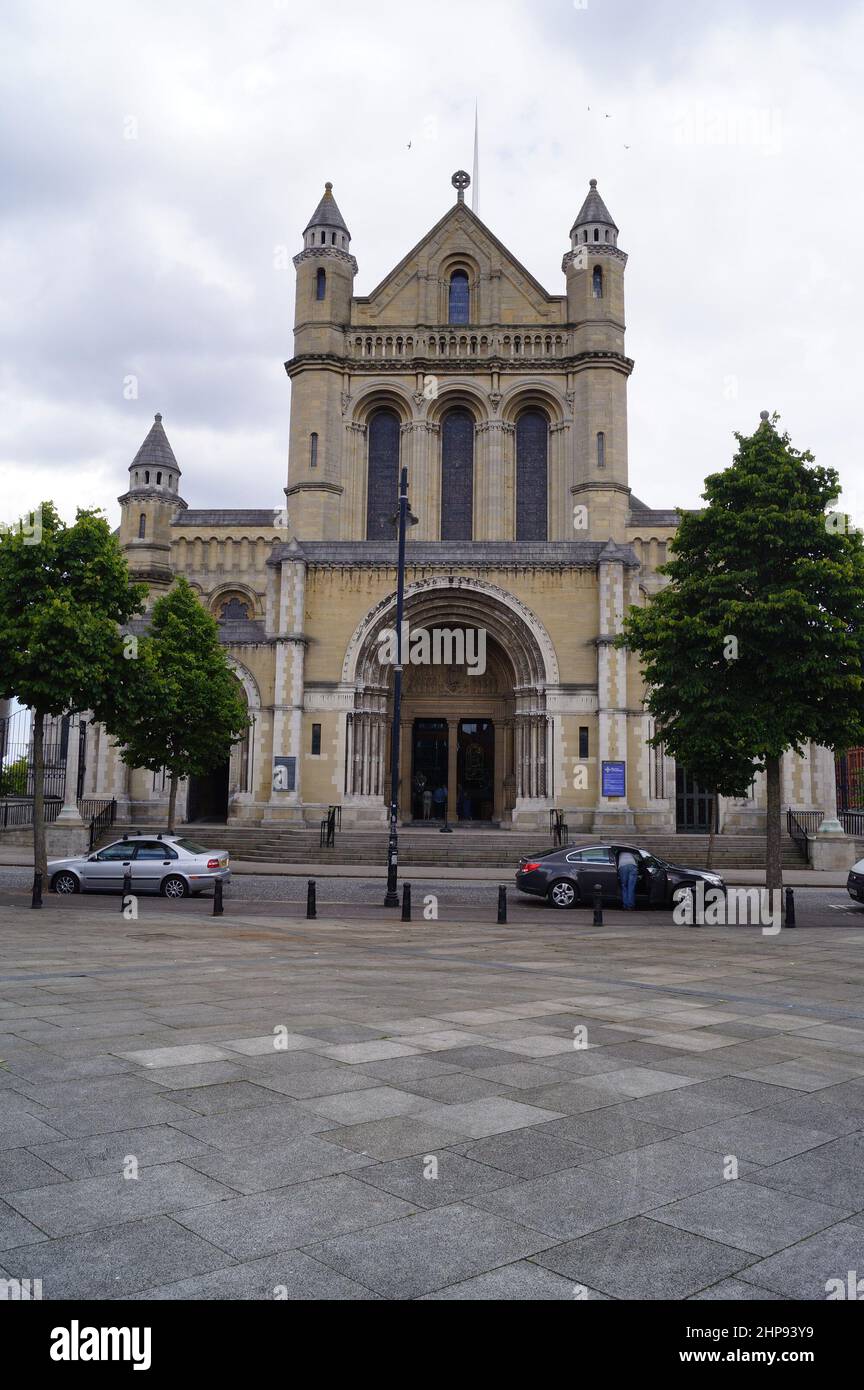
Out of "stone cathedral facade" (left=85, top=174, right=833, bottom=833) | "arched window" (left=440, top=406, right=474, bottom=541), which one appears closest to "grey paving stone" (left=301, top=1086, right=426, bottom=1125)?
"stone cathedral facade" (left=85, top=174, right=833, bottom=833)

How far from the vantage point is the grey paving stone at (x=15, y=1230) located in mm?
3564

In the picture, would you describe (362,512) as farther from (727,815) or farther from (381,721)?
(727,815)

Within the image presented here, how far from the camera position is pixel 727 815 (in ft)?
A: 106

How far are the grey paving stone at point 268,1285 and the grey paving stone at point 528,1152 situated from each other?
1.25 m

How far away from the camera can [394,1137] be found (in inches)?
192

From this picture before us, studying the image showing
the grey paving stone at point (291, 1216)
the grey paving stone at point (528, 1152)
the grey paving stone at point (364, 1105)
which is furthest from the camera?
the grey paving stone at point (364, 1105)

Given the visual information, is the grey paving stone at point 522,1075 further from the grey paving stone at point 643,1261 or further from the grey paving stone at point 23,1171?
the grey paving stone at point 23,1171

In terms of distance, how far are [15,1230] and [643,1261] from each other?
7.62ft

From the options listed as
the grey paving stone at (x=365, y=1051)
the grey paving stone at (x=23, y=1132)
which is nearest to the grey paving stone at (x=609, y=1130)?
the grey paving stone at (x=365, y=1051)

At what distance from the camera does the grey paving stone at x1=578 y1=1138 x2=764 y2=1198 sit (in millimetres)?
4363

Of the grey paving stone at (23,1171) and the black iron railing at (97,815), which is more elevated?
the black iron railing at (97,815)

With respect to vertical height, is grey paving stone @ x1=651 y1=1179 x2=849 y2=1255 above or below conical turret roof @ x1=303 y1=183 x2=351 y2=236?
below

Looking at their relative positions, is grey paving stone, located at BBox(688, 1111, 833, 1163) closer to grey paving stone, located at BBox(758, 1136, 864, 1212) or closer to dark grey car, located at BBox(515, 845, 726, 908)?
grey paving stone, located at BBox(758, 1136, 864, 1212)

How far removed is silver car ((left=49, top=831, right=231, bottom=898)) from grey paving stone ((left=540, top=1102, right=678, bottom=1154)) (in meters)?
15.2
